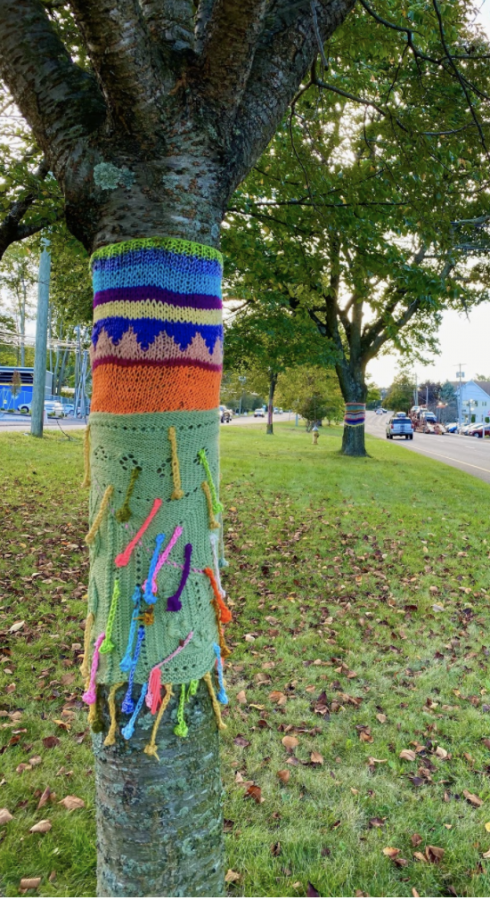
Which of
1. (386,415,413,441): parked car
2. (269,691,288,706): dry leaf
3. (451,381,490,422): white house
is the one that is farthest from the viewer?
(451,381,490,422): white house

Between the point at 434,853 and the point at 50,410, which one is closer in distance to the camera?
the point at 434,853

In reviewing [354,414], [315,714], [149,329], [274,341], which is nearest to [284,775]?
[315,714]

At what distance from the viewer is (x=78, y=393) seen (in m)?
39.1

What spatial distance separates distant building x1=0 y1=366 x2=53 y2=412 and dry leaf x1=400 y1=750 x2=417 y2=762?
33.8 m

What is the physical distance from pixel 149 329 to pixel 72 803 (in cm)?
239

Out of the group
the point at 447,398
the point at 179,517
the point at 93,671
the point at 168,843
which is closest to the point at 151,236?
the point at 179,517

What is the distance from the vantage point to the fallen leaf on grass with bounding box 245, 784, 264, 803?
272cm

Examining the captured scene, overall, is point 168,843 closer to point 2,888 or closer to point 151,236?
point 2,888

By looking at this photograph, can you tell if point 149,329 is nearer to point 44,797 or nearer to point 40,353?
point 44,797

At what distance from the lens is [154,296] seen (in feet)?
5.23

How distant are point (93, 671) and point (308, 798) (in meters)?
1.73

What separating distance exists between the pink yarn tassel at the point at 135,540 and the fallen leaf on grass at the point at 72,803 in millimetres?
1765

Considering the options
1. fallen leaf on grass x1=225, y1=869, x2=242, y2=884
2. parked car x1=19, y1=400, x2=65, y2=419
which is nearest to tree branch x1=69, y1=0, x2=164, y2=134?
fallen leaf on grass x1=225, y1=869, x2=242, y2=884

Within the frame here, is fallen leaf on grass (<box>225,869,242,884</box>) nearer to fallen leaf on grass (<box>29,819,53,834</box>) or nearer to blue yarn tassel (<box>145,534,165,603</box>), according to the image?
fallen leaf on grass (<box>29,819,53,834</box>)
